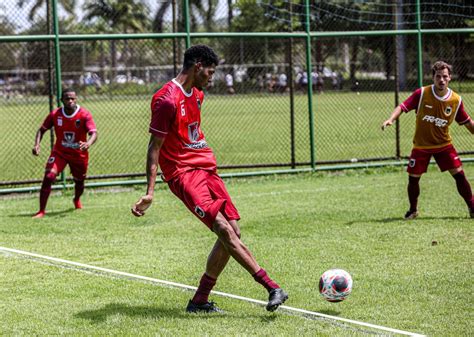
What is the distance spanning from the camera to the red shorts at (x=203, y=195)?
625cm

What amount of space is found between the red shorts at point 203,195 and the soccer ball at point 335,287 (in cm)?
88

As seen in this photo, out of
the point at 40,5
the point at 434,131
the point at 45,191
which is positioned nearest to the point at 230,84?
the point at 40,5

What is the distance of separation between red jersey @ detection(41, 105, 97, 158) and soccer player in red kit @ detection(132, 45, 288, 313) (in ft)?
17.6

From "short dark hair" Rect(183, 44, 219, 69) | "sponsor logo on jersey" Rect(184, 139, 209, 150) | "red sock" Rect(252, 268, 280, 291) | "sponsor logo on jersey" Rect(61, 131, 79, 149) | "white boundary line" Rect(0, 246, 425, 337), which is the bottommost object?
"white boundary line" Rect(0, 246, 425, 337)

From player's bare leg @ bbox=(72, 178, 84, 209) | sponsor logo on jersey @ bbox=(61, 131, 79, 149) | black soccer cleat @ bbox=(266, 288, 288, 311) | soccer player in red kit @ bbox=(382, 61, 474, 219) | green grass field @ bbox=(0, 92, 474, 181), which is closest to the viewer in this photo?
black soccer cleat @ bbox=(266, 288, 288, 311)

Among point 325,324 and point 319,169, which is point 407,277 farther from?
point 319,169

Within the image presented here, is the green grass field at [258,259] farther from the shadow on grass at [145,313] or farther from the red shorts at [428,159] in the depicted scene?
the red shorts at [428,159]

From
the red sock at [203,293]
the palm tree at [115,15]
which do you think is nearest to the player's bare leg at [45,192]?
the red sock at [203,293]

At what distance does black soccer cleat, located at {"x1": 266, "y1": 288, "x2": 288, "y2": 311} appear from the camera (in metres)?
6.05

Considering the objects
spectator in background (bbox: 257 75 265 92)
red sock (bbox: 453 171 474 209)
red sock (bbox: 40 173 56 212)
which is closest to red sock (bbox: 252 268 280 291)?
red sock (bbox: 453 171 474 209)

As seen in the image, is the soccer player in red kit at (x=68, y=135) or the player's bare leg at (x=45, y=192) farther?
the soccer player in red kit at (x=68, y=135)

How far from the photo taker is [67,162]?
11.8 meters

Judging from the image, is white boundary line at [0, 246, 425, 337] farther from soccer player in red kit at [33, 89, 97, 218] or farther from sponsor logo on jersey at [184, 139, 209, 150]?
soccer player in red kit at [33, 89, 97, 218]

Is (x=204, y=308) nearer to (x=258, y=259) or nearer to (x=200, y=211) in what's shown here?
(x=200, y=211)
